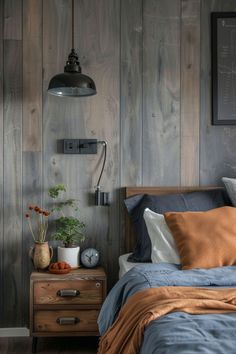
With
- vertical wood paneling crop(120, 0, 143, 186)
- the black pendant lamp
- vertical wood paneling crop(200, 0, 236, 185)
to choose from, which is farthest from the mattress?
the black pendant lamp

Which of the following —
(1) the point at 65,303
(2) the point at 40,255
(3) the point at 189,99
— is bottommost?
(1) the point at 65,303

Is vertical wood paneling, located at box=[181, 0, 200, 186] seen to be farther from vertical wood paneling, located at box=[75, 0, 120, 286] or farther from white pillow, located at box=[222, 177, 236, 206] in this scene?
vertical wood paneling, located at box=[75, 0, 120, 286]

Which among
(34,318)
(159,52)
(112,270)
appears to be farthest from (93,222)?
(159,52)

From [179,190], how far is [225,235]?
0.69m

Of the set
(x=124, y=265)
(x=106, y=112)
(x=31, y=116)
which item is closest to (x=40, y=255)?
(x=124, y=265)

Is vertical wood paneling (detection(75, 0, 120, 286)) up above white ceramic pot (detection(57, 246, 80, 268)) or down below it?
above

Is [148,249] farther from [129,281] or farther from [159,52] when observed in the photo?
[159,52]

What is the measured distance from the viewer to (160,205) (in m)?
2.89

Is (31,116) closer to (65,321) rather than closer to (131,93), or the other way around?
(131,93)

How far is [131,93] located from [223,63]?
66 cm

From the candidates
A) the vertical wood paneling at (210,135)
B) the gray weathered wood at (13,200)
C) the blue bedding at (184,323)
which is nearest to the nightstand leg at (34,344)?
the gray weathered wood at (13,200)

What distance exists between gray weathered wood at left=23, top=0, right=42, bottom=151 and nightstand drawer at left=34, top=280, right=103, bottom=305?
930 millimetres

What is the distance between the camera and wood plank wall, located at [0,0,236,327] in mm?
3066

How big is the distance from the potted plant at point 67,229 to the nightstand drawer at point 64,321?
313 mm
